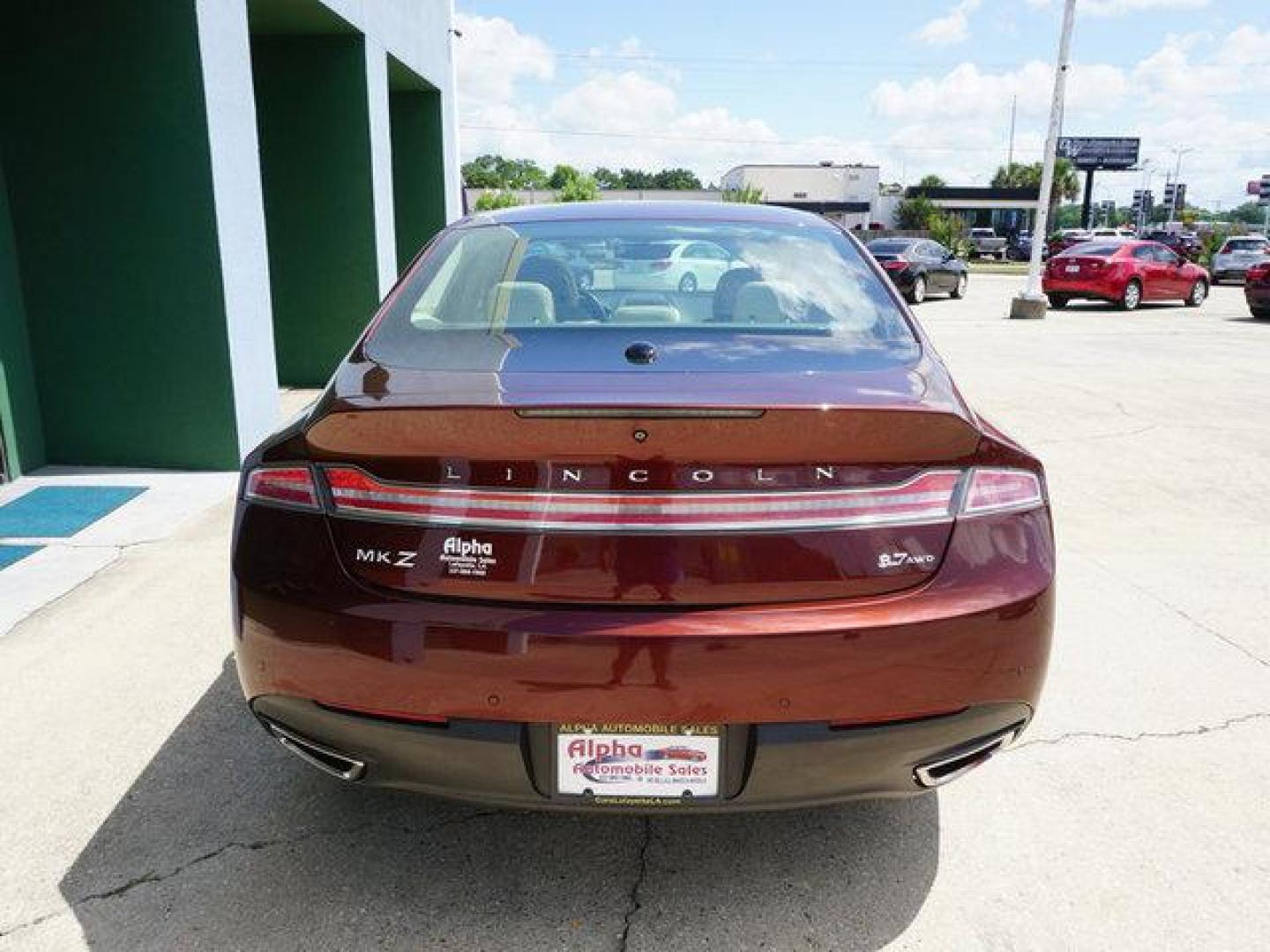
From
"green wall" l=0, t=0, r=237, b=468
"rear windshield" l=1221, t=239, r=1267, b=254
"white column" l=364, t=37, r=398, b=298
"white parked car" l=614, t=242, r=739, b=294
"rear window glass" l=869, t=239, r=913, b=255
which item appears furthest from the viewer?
"rear windshield" l=1221, t=239, r=1267, b=254

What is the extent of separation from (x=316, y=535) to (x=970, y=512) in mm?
1381

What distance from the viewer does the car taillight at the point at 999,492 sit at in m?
2.10

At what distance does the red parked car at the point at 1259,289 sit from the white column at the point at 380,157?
16581 millimetres

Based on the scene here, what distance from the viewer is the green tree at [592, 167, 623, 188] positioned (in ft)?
438

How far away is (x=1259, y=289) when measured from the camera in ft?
61.4

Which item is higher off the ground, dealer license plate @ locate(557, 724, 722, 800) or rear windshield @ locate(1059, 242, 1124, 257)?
rear windshield @ locate(1059, 242, 1124, 257)

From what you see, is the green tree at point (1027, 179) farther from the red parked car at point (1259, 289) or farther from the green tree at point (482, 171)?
the red parked car at point (1259, 289)

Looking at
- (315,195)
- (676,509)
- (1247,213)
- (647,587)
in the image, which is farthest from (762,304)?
(1247,213)

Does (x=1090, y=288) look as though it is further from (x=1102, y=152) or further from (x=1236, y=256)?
(x=1102, y=152)

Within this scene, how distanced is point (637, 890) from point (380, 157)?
341 inches

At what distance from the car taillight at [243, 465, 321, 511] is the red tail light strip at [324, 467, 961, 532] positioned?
208 mm

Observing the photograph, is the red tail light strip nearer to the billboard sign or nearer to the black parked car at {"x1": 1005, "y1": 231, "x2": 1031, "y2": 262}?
the black parked car at {"x1": 1005, "y1": 231, "x2": 1031, "y2": 262}

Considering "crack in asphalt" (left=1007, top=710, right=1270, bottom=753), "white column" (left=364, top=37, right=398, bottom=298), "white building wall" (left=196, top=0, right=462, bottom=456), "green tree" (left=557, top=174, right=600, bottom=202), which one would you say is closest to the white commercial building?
"green tree" (left=557, top=174, right=600, bottom=202)

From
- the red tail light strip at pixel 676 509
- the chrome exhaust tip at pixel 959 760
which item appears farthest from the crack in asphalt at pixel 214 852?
the chrome exhaust tip at pixel 959 760
